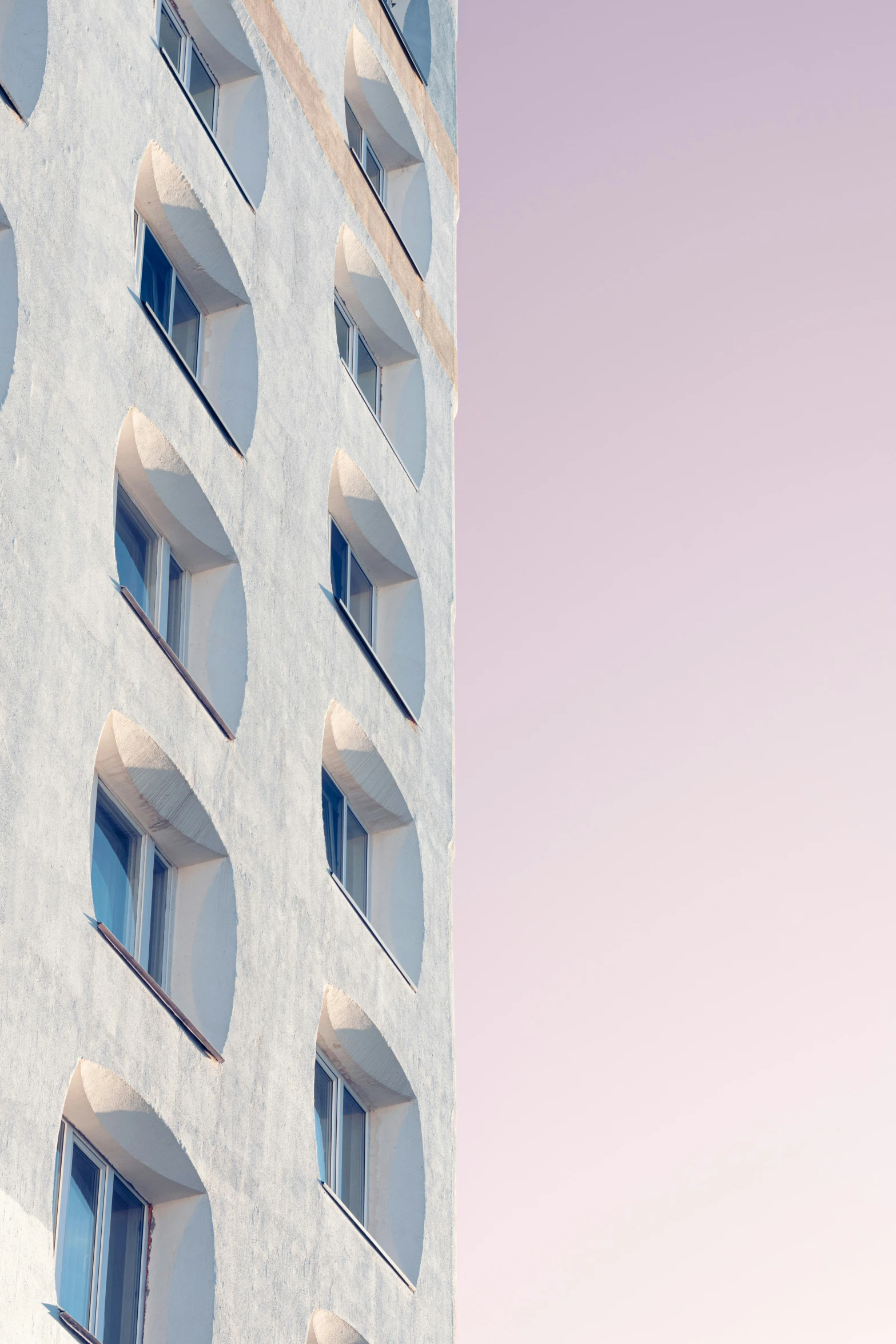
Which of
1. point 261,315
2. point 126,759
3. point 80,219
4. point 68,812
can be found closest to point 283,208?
point 261,315

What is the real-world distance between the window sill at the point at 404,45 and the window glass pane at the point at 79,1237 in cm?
1782

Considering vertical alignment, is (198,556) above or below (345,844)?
above

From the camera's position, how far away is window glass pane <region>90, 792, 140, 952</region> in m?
16.2

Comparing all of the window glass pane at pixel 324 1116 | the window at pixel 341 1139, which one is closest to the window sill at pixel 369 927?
the window at pixel 341 1139

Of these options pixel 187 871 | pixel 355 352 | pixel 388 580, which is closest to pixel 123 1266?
pixel 187 871

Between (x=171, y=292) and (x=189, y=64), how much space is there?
3438 mm

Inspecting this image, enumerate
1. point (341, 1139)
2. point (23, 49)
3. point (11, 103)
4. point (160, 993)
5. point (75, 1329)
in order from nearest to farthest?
1. point (75, 1329)
2. point (160, 993)
3. point (11, 103)
4. point (23, 49)
5. point (341, 1139)

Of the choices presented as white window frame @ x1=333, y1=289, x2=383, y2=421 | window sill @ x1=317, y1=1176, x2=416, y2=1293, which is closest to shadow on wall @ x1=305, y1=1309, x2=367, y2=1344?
window sill @ x1=317, y1=1176, x2=416, y2=1293

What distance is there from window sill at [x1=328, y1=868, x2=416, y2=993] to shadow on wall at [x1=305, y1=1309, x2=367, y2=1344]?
4.06 m

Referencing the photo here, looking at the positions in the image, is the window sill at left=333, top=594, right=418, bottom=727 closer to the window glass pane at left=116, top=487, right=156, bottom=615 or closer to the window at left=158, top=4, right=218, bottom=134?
the window glass pane at left=116, top=487, right=156, bottom=615

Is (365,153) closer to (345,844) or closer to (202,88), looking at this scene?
(202,88)

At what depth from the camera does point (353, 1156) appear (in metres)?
20.2

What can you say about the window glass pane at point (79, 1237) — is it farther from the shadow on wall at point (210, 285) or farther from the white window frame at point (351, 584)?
the white window frame at point (351, 584)

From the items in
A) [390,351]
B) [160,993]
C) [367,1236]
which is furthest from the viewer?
[390,351]
